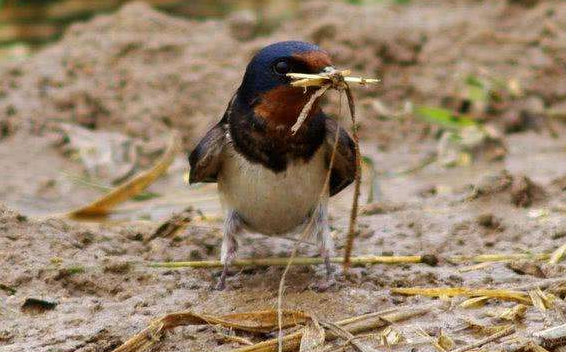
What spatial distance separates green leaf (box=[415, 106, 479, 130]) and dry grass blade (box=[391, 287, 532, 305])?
10.0ft

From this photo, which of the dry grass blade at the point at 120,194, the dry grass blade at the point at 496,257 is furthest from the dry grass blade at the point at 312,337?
the dry grass blade at the point at 120,194

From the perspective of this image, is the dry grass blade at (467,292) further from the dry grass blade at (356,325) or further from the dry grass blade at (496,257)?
the dry grass blade at (496,257)

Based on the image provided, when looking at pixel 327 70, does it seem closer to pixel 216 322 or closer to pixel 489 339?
pixel 216 322

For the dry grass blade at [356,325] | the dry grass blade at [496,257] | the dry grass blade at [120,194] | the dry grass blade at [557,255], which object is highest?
the dry grass blade at [356,325]

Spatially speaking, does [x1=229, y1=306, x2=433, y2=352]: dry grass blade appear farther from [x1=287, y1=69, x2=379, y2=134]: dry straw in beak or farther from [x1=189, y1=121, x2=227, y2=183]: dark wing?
[x1=189, y1=121, x2=227, y2=183]: dark wing

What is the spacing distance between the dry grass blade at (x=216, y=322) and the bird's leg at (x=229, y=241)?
0.71 m

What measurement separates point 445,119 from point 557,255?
2706 mm

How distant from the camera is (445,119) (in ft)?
24.4

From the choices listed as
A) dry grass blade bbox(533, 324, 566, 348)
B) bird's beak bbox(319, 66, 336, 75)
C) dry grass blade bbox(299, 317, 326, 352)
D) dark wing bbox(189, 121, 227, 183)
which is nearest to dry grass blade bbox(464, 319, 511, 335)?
dry grass blade bbox(533, 324, 566, 348)

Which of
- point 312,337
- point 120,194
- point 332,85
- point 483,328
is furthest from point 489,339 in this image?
point 120,194

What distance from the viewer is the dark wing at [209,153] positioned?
4949 millimetres

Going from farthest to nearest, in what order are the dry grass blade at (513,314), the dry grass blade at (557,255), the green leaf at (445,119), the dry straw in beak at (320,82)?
the green leaf at (445,119), the dry grass blade at (557,255), the dry straw in beak at (320,82), the dry grass blade at (513,314)

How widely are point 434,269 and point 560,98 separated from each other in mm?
3441

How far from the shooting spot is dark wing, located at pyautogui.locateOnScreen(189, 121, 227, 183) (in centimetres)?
495
